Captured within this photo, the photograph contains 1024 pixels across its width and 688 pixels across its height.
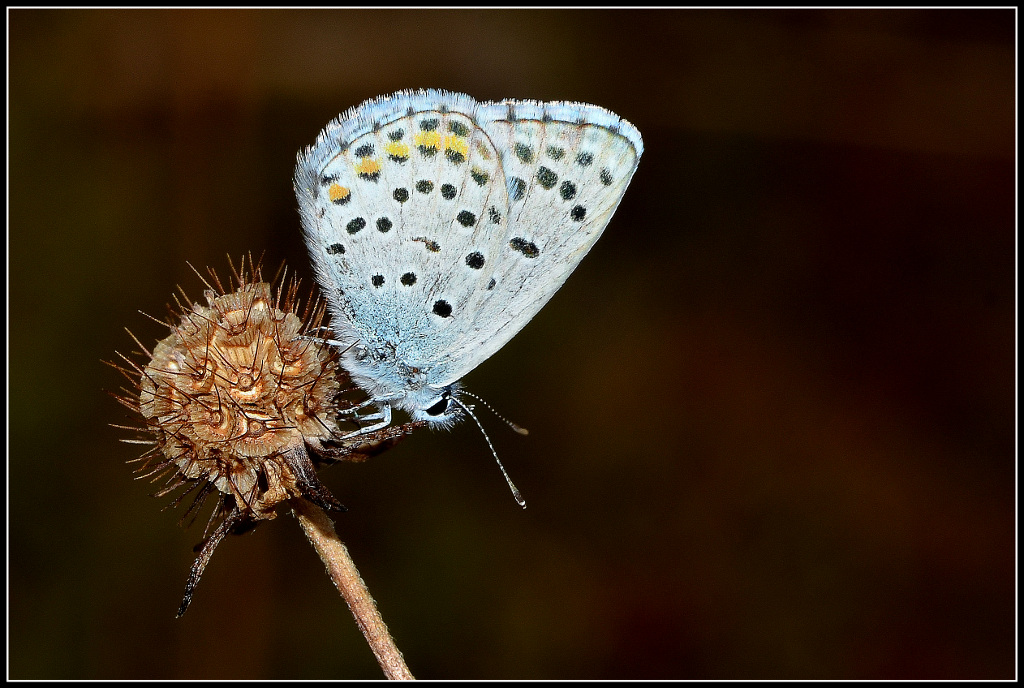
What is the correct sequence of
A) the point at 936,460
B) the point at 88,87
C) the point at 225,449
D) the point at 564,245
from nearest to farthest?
the point at 225,449, the point at 564,245, the point at 88,87, the point at 936,460

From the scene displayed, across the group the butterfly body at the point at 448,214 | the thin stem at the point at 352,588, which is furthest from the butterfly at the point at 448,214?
the thin stem at the point at 352,588

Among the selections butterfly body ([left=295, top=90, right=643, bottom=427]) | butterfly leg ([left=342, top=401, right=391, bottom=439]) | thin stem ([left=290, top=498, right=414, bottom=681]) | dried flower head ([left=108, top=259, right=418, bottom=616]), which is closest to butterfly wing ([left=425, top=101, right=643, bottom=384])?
butterfly body ([left=295, top=90, right=643, bottom=427])

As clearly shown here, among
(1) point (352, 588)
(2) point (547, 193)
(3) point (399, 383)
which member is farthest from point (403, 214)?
(1) point (352, 588)

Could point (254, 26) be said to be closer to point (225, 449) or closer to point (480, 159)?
point (480, 159)

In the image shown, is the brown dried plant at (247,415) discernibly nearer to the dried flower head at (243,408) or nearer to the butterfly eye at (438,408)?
the dried flower head at (243,408)

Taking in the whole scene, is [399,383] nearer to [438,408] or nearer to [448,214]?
[438,408]

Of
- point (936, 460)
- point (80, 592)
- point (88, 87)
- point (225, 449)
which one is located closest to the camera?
point (225, 449)

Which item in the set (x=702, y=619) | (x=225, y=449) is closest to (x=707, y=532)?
(x=702, y=619)
